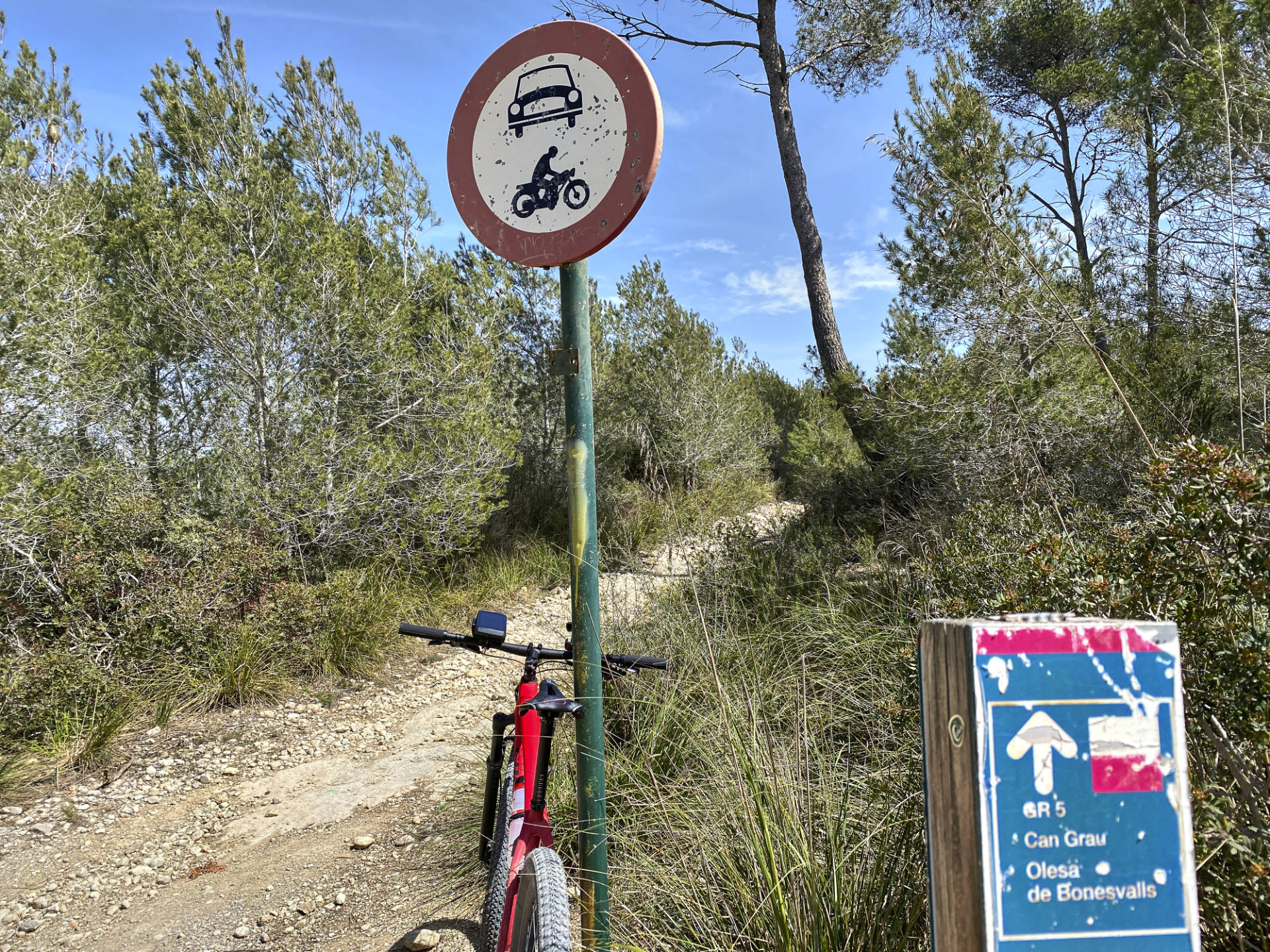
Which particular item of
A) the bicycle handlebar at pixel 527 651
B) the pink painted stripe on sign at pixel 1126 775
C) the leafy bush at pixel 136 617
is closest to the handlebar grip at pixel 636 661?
the bicycle handlebar at pixel 527 651

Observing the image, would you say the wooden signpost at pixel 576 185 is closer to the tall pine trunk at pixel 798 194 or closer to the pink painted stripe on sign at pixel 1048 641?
the pink painted stripe on sign at pixel 1048 641

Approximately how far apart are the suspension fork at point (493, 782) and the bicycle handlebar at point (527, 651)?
0.22m

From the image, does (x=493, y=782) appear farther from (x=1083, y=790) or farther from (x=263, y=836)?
(x=263, y=836)

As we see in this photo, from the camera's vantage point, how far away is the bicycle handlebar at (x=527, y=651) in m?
2.04

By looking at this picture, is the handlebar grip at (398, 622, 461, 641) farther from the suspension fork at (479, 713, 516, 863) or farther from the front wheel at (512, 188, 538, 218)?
the front wheel at (512, 188, 538, 218)

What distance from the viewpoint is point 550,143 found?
1.87 m

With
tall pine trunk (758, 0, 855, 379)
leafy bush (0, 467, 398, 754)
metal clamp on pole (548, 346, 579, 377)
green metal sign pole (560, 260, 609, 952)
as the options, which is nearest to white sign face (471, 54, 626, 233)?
green metal sign pole (560, 260, 609, 952)

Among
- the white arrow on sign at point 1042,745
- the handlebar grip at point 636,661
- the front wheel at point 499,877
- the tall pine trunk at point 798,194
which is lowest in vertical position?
the front wheel at point 499,877

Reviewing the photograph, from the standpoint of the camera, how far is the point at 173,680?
476cm

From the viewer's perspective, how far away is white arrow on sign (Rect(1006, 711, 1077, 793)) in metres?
0.95

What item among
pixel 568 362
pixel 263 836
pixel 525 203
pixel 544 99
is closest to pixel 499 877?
pixel 568 362

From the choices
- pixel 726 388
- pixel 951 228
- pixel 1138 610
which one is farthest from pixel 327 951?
pixel 726 388

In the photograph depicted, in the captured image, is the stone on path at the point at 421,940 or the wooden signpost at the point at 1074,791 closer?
the wooden signpost at the point at 1074,791

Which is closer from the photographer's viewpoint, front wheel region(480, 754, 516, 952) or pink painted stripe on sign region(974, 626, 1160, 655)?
pink painted stripe on sign region(974, 626, 1160, 655)
